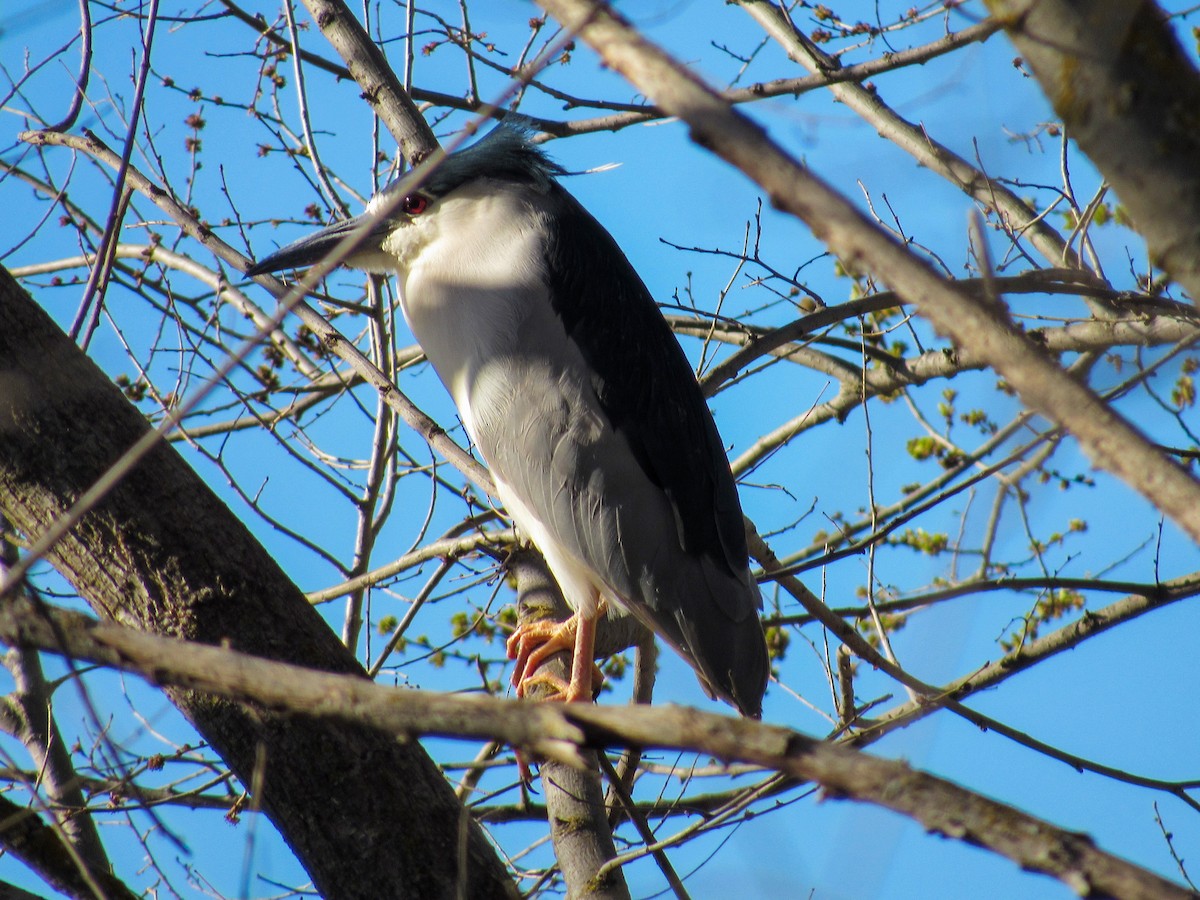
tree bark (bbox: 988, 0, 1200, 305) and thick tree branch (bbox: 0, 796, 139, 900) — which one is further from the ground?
thick tree branch (bbox: 0, 796, 139, 900)

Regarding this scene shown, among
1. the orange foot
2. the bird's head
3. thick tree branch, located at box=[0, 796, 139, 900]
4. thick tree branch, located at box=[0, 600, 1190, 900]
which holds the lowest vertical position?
thick tree branch, located at box=[0, 600, 1190, 900]

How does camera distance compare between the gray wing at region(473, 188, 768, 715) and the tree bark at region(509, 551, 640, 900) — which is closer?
the tree bark at region(509, 551, 640, 900)

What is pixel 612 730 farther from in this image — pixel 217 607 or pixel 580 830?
pixel 580 830

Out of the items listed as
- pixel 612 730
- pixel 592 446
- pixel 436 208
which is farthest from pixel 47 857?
pixel 436 208

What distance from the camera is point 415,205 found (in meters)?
4.08

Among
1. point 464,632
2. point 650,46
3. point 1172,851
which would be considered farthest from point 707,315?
point 650,46

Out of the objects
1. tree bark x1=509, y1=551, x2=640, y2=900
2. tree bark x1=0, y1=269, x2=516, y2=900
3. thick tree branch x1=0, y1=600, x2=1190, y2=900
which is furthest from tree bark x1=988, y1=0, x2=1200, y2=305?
tree bark x1=509, y1=551, x2=640, y2=900

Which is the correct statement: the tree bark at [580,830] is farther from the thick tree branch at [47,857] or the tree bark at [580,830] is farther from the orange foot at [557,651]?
the thick tree branch at [47,857]

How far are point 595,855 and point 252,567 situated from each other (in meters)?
1.18

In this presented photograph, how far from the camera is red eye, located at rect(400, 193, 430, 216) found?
4062mm

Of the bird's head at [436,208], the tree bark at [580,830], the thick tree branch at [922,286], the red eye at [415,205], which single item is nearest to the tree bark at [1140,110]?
the thick tree branch at [922,286]

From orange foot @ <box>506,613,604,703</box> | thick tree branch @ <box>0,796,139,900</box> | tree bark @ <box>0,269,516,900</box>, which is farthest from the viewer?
orange foot @ <box>506,613,604,703</box>

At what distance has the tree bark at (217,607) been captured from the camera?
234 centimetres

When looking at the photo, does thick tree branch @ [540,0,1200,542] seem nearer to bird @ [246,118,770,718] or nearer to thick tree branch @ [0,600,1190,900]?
thick tree branch @ [0,600,1190,900]
